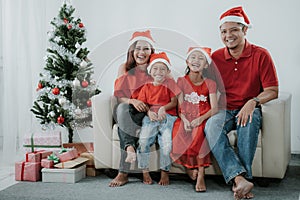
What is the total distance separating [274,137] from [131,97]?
0.94 m

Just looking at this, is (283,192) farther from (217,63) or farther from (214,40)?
(214,40)

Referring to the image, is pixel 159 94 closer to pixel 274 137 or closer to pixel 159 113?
pixel 159 113

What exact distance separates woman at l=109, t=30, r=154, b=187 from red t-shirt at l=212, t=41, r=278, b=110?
0.52m

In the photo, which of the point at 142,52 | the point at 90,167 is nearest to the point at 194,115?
the point at 142,52

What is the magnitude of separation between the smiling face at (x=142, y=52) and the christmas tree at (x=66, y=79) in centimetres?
54

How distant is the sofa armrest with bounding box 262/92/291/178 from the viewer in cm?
242

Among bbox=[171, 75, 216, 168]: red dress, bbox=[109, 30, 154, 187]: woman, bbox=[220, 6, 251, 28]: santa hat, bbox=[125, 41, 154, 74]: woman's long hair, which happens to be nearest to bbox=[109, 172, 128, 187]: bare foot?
bbox=[109, 30, 154, 187]: woman

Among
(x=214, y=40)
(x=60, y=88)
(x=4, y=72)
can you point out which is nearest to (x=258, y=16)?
(x=214, y=40)

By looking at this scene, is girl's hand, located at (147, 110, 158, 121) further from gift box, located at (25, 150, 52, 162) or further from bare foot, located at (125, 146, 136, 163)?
gift box, located at (25, 150, 52, 162)

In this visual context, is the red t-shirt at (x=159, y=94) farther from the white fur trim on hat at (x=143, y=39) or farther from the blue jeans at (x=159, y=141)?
the white fur trim on hat at (x=143, y=39)

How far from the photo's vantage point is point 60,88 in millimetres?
3148

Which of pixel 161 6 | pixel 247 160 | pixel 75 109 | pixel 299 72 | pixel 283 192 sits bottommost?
pixel 283 192

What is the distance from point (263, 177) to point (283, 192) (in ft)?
0.50

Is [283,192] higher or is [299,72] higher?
[299,72]
